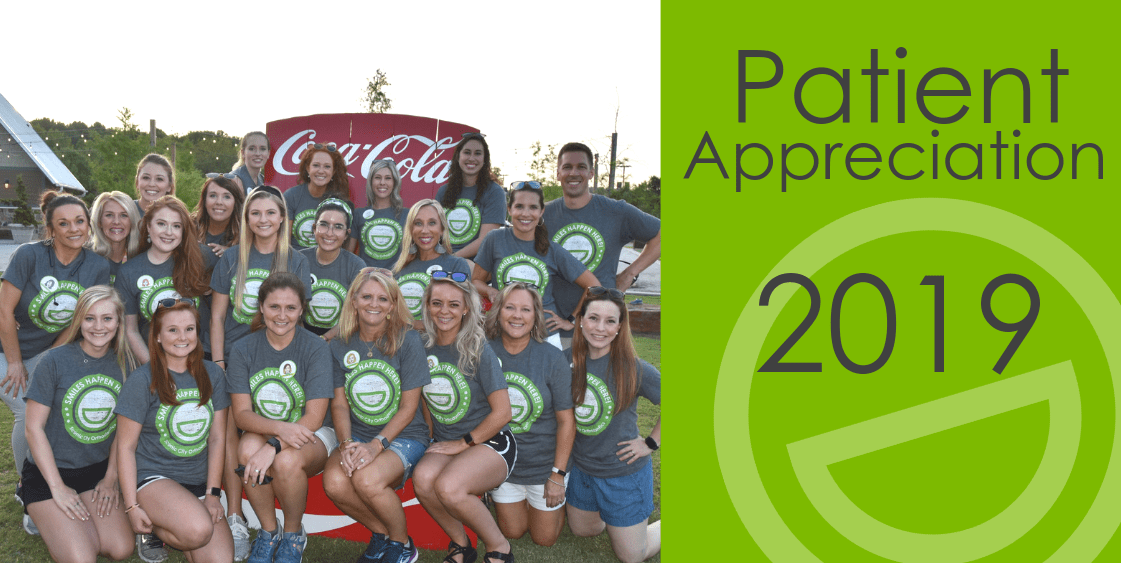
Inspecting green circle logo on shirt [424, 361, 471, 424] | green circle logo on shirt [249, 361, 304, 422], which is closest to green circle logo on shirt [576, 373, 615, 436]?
green circle logo on shirt [424, 361, 471, 424]

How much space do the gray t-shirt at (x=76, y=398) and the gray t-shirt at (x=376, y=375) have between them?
3.27 feet

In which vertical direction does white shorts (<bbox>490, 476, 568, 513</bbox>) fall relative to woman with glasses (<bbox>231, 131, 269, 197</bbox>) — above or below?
below

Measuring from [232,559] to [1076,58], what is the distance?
3428 millimetres

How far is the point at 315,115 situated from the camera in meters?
5.88

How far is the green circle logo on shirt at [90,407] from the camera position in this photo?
3.13m

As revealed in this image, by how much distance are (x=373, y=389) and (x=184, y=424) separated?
0.83 metres

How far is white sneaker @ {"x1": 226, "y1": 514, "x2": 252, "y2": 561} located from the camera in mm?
3270

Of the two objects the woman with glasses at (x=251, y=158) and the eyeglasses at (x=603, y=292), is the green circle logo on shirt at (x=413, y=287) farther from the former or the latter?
the woman with glasses at (x=251, y=158)

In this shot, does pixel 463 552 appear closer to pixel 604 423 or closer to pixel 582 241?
pixel 604 423

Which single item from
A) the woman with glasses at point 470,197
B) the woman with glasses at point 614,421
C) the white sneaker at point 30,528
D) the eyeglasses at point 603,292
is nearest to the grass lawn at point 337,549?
the white sneaker at point 30,528

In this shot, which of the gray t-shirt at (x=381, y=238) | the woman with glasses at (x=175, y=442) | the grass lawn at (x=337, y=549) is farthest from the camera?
the gray t-shirt at (x=381, y=238)

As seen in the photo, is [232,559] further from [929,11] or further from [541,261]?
[929,11]

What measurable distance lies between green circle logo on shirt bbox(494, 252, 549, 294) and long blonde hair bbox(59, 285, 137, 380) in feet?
5.96

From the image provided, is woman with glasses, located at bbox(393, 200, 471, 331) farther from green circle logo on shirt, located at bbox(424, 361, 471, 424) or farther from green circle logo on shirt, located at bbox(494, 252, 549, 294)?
green circle logo on shirt, located at bbox(424, 361, 471, 424)
